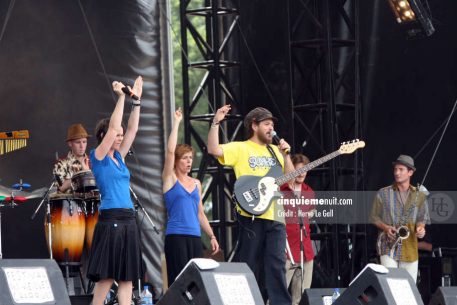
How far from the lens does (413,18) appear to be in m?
11.3

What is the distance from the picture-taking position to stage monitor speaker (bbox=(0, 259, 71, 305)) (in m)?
5.66

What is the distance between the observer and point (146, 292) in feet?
33.4

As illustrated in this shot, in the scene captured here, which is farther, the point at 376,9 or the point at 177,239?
the point at 376,9

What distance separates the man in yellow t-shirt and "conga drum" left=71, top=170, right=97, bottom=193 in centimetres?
141

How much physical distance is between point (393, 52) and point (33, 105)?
3704 millimetres

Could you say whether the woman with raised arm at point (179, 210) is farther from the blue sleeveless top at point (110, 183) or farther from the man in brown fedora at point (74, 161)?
the man in brown fedora at point (74, 161)

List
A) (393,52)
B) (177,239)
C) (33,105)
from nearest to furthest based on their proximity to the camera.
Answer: (177,239) → (33,105) → (393,52)

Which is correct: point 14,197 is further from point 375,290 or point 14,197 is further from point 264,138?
point 375,290

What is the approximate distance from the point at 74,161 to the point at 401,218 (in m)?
3.13

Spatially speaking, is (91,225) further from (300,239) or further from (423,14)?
(423,14)

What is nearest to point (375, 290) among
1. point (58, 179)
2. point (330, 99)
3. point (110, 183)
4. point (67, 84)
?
point (110, 183)

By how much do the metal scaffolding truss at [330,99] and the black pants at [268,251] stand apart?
2.30m

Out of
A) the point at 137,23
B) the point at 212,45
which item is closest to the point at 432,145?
the point at 212,45

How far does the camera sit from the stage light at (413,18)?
11.2m
